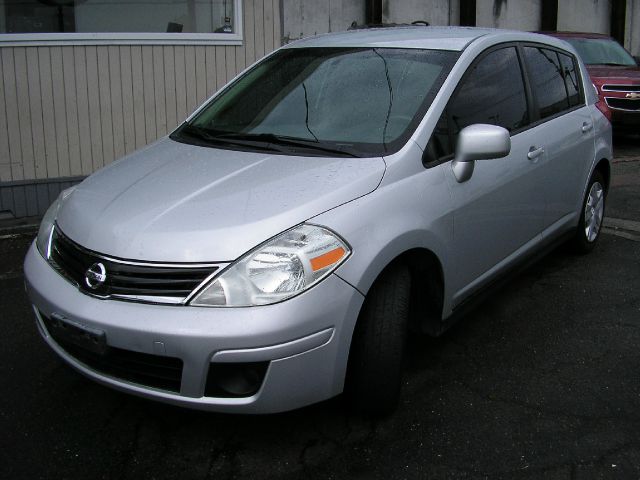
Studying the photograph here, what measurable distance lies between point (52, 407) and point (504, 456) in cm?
195

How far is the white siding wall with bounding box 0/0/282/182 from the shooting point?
6.55 m

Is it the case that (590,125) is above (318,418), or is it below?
above

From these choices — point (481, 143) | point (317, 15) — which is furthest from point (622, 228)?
point (317, 15)

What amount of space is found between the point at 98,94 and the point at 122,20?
785 mm

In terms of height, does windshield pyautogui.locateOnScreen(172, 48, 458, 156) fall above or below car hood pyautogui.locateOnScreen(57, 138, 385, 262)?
above

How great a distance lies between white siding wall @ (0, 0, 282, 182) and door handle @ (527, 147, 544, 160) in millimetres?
4062

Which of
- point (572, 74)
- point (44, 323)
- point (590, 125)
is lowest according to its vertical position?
point (44, 323)

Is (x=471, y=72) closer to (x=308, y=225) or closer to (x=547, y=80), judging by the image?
(x=547, y=80)

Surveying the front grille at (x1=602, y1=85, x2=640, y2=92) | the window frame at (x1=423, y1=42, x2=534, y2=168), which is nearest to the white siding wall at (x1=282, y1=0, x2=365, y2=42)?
the front grille at (x1=602, y1=85, x2=640, y2=92)

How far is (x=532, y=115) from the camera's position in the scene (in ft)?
14.2

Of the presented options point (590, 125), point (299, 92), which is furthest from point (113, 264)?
point (590, 125)

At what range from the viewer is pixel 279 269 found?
Result: 2.73 meters

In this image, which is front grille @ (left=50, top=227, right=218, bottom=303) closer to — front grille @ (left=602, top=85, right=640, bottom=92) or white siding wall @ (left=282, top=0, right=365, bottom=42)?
front grille @ (left=602, top=85, right=640, bottom=92)

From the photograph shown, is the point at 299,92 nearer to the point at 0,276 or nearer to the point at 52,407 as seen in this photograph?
the point at 52,407
